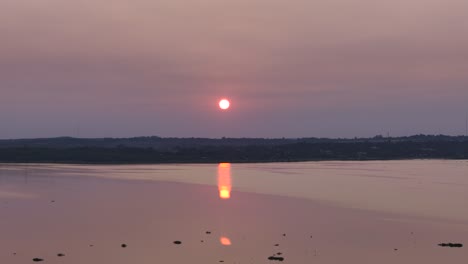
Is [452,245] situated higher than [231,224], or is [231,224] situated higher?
[231,224]

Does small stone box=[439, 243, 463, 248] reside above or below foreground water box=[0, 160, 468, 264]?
below

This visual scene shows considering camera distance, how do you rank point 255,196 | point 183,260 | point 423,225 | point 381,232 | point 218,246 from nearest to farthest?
point 183,260, point 218,246, point 381,232, point 423,225, point 255,196

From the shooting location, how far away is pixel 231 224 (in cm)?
3916

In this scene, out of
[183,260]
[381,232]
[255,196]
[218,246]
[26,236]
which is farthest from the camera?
[255,196]

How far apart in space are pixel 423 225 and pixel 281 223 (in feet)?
28.3

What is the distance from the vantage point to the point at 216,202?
52.9 m

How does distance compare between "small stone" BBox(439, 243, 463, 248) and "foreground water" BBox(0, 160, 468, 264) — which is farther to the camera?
"small stone" BBox(439, 243, 463, 248)

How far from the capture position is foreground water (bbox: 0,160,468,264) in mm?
Result: 29672

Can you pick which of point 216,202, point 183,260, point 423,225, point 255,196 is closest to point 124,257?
point 183,260

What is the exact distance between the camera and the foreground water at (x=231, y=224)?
29672mm

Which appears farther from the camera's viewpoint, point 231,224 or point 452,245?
point 231,224

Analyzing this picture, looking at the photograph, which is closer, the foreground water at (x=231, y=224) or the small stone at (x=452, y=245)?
the foreground water at (x=231, y=224)

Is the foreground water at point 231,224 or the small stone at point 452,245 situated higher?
the foreground water at point 231,224

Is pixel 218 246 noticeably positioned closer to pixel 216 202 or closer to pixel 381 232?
pixel 381 232
